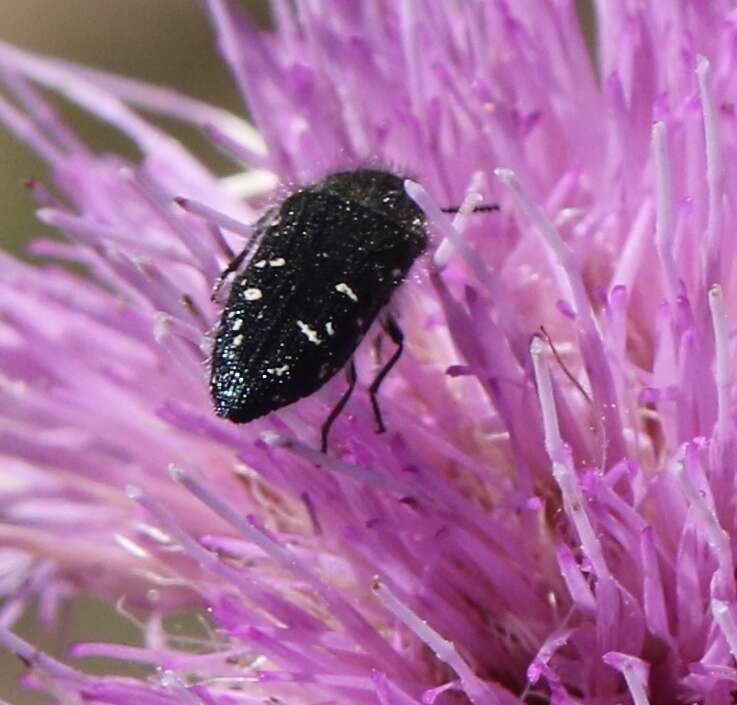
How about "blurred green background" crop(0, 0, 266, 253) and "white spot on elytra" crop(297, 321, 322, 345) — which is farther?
"blurred green background" crop(0, 0, 266, 253)

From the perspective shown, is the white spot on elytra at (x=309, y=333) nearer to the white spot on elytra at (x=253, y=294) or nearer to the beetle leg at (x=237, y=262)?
the white spot on elytra at (x=253, y=294)

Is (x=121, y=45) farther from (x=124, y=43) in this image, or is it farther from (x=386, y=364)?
(x=386, y=364)

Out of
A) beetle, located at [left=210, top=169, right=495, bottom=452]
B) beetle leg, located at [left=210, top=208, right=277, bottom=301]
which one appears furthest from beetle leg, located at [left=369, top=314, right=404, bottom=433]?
beetle leg, located at [left=210, top=208, right=277, bottom=301]

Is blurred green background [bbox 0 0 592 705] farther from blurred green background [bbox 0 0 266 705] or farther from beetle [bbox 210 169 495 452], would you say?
beetle [bbox 210 169 495 452]

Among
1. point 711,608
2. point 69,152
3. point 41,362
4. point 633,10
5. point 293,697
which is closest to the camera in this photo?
point 711,608

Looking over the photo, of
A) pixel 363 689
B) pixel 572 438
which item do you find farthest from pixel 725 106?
pixel 363 689

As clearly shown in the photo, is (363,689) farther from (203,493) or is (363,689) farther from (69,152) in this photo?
(69,152)
